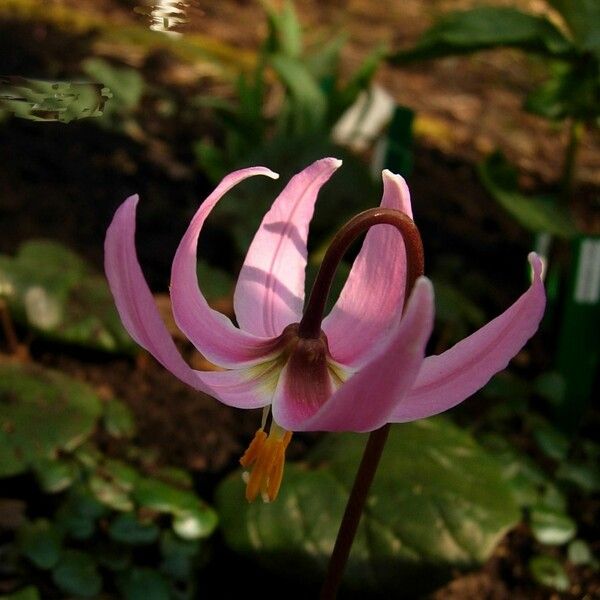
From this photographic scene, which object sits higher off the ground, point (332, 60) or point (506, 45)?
point (506, 45)

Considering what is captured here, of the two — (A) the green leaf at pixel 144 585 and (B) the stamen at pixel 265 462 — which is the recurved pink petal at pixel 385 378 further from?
(A) the green leaf at pixel 144 585

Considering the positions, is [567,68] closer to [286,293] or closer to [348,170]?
[348,170]

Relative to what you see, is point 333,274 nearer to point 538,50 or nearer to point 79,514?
point 79,514

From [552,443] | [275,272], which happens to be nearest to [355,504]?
[275,272]

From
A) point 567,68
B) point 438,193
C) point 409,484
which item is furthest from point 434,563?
point 438,193

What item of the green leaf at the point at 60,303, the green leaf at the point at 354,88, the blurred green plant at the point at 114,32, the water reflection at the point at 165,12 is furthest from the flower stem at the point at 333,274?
the blurred green plant at the point at 114,32

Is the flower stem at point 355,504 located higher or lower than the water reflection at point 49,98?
lower
